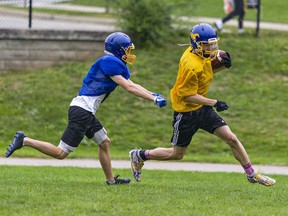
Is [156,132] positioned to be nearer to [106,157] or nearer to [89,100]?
[106,157]

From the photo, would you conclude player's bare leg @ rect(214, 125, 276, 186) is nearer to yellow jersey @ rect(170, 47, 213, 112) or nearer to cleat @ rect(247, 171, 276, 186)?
cleat @ rect(247, 171, 276, 186)

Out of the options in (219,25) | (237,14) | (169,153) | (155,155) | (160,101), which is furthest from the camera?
(237,14)

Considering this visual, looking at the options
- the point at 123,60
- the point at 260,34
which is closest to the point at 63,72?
the point at 260,34

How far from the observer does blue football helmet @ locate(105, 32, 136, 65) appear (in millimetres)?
9695

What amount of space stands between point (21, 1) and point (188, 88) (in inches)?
442

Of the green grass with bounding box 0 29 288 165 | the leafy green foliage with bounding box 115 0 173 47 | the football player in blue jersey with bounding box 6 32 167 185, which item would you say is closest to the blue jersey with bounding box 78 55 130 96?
the football player in blue jersey with bounding box 6 32 167 185

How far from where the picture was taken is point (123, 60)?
9750 mm

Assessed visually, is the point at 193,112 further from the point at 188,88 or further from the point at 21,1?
the point at 21,1

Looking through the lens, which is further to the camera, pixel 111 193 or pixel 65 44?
pixel 65 44

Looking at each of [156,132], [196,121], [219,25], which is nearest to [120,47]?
[196,121]

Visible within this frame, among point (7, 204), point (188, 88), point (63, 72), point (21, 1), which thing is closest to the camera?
point (7, 204)

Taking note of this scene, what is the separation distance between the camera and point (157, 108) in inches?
690

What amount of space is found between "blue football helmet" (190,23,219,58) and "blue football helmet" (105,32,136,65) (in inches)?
28.8

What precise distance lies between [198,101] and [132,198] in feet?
5.27
